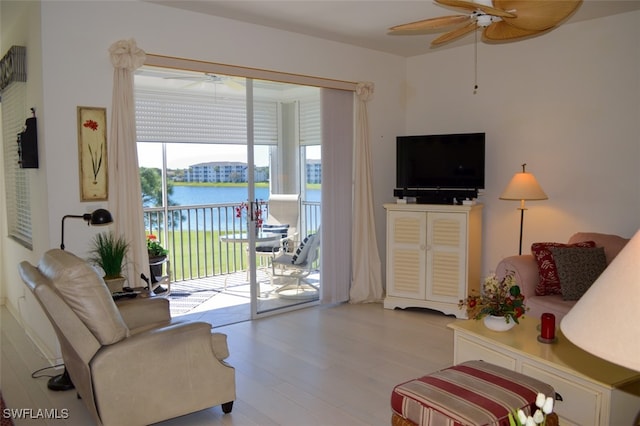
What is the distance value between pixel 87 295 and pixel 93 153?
67.0 inches

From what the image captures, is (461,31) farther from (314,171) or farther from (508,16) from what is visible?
(314,171)

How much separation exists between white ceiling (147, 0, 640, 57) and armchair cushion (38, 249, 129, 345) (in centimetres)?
239

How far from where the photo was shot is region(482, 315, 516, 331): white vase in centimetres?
306

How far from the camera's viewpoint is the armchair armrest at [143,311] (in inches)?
126

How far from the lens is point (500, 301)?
10.0 feet

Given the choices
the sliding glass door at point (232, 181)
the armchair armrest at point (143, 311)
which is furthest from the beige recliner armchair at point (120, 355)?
the sliding glass door at point (232, 181)

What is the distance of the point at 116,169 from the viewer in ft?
12.5

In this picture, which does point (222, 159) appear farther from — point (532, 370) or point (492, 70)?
point (532, 370)

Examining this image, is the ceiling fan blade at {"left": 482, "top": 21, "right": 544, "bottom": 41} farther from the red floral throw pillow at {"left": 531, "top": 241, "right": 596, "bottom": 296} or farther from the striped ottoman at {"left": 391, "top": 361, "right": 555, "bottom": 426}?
the striped ottoman at {"left": 391, "top": 361, "right": 555, "bottom": 426}

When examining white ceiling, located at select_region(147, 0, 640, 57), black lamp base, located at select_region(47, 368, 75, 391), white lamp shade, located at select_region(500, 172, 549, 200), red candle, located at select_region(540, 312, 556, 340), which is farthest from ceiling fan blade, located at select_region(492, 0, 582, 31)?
black lamp base, located at select_region(47, 368, 75, 391)

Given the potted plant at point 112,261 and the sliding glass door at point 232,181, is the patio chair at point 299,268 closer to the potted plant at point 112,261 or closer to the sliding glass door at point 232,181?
the sliding glass door at point 232,181

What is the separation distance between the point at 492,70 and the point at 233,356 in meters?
3.70

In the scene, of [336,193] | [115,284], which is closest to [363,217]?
[336,193]

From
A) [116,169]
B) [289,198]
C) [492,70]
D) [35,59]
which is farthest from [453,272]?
[35,59]
